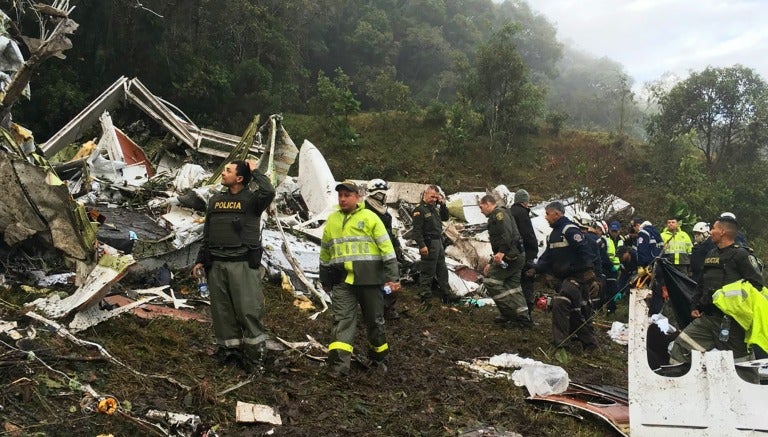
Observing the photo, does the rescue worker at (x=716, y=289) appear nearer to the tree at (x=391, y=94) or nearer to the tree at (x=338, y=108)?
the tree at (x=338, y=108)

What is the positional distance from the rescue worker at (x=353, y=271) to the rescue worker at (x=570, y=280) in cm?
220

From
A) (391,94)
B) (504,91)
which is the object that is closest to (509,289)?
(504,91)

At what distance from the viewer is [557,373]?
4.13m

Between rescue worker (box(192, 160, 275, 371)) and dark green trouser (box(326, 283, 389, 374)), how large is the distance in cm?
53

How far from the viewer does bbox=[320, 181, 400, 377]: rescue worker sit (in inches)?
157

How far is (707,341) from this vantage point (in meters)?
3.90

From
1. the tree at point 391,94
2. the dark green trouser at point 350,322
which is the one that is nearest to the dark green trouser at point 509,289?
the dark green trouser at point 350,322

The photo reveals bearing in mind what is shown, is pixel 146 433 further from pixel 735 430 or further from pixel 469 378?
Answer: pixel 735 430

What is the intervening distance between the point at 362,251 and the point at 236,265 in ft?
2.94

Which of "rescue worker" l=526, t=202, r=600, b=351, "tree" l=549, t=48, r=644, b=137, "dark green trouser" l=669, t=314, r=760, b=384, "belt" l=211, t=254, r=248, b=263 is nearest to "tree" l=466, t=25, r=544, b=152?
"tree" l=549, t=48, r=644, b=137

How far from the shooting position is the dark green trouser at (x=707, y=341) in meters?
3.70

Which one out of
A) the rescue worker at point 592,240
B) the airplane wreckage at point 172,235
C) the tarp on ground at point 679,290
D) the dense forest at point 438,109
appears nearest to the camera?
the airplane wreckage at point 172,235

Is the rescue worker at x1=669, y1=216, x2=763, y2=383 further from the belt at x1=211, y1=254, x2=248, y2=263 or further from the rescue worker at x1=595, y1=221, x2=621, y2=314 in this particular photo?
the rescue worker at x1=595, y1=221, x2=621, y2=314

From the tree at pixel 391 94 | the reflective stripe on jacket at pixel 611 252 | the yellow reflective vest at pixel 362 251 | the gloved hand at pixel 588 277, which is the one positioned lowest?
the reflective stripe on jacket at pixel 611 252
